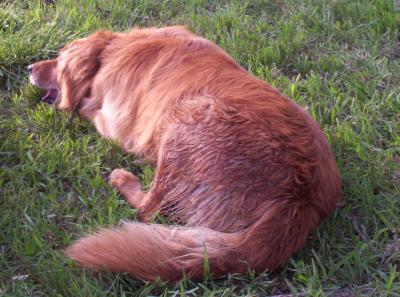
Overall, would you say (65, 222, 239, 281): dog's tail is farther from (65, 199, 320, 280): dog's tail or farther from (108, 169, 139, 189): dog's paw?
(108, 169, 139, 189): dog's paw

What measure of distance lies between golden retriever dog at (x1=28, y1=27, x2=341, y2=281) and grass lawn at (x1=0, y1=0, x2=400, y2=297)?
107 millimetres

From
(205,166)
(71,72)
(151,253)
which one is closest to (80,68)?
(71,72)

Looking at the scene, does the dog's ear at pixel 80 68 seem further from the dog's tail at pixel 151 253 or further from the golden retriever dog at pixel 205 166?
the dog's tail at pixel 151 253

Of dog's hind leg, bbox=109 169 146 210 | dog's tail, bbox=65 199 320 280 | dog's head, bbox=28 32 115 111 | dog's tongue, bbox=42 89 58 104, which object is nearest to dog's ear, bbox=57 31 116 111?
dog's head, bbox=28 32 115 111

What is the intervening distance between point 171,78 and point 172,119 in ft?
1.20

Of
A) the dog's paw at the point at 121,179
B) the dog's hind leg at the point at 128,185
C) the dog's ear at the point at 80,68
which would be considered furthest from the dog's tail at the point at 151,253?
the dog's ear at the point at 80,68

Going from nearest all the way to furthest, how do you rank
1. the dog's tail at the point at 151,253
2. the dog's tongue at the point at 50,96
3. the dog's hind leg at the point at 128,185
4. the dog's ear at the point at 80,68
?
the dog's tail at the point at 151,253, the dog's hind leg at the point at 128,185, the dog's ear at the point at 80,68, the dog's tongue at the point at 50,96

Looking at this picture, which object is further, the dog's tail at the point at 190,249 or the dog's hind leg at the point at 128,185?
the dog's hind leg at the point at 128,185

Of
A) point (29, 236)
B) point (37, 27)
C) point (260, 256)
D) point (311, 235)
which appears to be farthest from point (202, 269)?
point (37, 27)

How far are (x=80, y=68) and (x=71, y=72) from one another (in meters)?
0.09

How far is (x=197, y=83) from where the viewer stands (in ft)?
11.4

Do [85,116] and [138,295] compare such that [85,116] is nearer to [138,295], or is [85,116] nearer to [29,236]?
[29,236]

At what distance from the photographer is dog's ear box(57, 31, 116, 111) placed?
4105mm

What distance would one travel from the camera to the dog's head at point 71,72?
4.11 metres
